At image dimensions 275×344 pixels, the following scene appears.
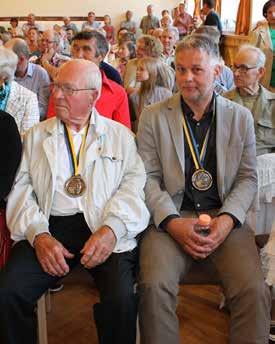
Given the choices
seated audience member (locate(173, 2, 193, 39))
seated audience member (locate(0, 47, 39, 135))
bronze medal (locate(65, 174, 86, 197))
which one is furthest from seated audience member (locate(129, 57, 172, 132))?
seated audience member (locate(173, 2, 193, 39))

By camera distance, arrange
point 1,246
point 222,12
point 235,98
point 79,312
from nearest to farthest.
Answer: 1. point 1,246
2. point 79,312
3. point 235,98
4. point 222,12

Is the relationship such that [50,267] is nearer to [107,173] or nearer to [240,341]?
[107,173]

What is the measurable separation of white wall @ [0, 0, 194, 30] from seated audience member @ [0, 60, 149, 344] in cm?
1459

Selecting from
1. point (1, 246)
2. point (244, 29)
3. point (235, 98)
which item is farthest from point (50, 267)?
point (244, 29)

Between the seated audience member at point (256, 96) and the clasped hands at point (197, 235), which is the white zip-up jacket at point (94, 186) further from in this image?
the seated audience member at point (256, 96)

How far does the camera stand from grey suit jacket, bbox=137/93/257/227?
206 centimetres

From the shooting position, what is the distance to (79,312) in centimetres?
249

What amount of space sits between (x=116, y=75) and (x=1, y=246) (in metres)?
2.06

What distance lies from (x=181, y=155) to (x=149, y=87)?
1.58 meters

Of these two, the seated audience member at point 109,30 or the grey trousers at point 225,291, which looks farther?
the seated audience member at point 109,30

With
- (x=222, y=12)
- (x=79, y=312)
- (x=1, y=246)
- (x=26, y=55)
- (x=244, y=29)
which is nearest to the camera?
(x=1, y=246)

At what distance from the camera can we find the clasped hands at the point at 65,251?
177cm

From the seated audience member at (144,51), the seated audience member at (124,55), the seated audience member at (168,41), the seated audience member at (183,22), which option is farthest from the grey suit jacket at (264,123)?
the seated audience member at (183,22)

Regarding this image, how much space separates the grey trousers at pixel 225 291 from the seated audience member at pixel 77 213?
2.8 inches
